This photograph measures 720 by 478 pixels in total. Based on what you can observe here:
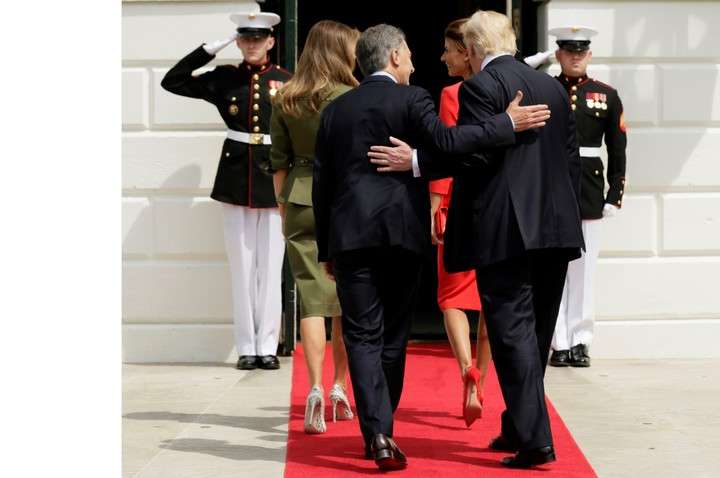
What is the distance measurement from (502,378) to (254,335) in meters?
3.53

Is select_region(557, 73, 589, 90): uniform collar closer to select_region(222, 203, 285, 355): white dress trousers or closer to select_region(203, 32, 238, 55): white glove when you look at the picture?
select_region(222, 203, 285, 355): white dress trousers

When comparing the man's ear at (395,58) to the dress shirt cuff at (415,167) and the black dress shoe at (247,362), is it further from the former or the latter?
the black dress shoe at (247,362)

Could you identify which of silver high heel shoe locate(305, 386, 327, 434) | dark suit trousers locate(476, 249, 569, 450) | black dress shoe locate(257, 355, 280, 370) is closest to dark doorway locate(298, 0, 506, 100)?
black dress shoe locate(257, 355, 280, 370)

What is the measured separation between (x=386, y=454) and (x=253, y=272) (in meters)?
3.62

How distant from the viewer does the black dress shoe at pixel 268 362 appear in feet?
29.6

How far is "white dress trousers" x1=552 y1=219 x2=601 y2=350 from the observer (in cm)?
920

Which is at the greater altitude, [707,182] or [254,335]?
[707,182]

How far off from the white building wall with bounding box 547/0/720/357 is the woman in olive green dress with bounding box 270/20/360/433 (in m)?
2.86

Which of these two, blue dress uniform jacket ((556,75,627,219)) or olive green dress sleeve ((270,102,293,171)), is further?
blue dress uniform jacket ((556,75,627,219))

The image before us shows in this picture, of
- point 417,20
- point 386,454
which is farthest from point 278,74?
point 417,20
